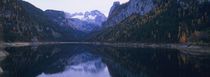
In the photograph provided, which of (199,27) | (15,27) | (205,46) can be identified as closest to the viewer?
(205,46)

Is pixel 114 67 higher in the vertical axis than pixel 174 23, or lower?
→ lower

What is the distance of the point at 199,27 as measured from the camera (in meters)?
112

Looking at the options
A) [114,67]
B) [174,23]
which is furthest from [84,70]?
[174,23]

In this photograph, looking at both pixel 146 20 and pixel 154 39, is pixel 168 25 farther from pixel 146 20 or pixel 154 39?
pixel 146 20

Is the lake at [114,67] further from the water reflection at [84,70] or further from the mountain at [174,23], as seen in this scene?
the mountain at [174,23]

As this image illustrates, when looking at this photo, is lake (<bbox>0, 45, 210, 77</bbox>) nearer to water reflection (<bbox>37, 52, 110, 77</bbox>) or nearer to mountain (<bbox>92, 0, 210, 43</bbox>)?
water reflection (<bbox>37, 52, 110, 77</bbox>)

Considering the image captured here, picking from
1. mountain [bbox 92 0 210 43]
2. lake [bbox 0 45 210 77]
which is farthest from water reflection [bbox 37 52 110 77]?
mountain [bbox 92 0 210 43]

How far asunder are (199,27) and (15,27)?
572 feet

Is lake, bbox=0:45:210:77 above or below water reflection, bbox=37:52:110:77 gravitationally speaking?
above

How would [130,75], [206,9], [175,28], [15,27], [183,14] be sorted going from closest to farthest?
[130,75]
[206,9]
[175,28]
[183,14]
[15,27]

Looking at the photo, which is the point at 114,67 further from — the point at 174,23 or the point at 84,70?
the point at 174,23

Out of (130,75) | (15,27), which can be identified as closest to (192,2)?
(130,75)

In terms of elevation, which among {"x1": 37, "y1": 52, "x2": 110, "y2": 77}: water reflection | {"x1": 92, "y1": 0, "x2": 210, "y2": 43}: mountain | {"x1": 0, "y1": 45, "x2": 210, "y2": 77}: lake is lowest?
{"x1": 37, "y1": 52, "x2": 110, "y2": 77}: water reflection

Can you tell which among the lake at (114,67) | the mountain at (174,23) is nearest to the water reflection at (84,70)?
the lake at (114,67)
